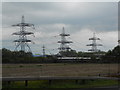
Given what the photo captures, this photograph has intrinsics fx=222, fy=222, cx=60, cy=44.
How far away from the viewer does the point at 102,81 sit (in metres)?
18.2

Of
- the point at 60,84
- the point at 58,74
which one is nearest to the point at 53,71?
the point at 58,74

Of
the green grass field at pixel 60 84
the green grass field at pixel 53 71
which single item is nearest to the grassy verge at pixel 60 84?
the green grass field at pixel 60 84

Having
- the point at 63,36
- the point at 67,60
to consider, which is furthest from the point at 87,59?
the point at 63,36

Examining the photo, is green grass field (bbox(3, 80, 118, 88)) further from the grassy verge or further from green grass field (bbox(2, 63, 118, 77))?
green grass field (bbox(2, 63, 118, 77))

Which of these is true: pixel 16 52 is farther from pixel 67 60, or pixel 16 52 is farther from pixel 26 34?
pixel 67 60

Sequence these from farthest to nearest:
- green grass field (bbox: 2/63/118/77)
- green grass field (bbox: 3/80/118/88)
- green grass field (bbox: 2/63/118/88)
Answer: green grass field (bbox: 2/63/118/77)
green grass field (bbox: 2/63/118/88)
green grass field (bbox: 3/80/118/88)

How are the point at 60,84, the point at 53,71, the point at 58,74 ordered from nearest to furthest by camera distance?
the point at 60,84 → the point at 58,74 → the point at 53,71

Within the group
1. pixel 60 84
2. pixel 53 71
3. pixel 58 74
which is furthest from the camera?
pixel 53 71

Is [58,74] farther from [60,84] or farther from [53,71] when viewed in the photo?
[60,84]

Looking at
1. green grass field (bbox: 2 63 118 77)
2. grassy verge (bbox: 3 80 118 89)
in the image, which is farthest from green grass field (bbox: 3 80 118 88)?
green grass field (bbox: 2 63 118 77)

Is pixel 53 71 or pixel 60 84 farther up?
pixel 60 84

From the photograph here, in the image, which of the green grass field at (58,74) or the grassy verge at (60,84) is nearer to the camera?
the grassy verge at (60,84)

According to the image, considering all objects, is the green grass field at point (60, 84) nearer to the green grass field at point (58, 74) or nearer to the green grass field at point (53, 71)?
the green grass field at point (58, 74)

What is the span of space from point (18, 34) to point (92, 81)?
237 feet
